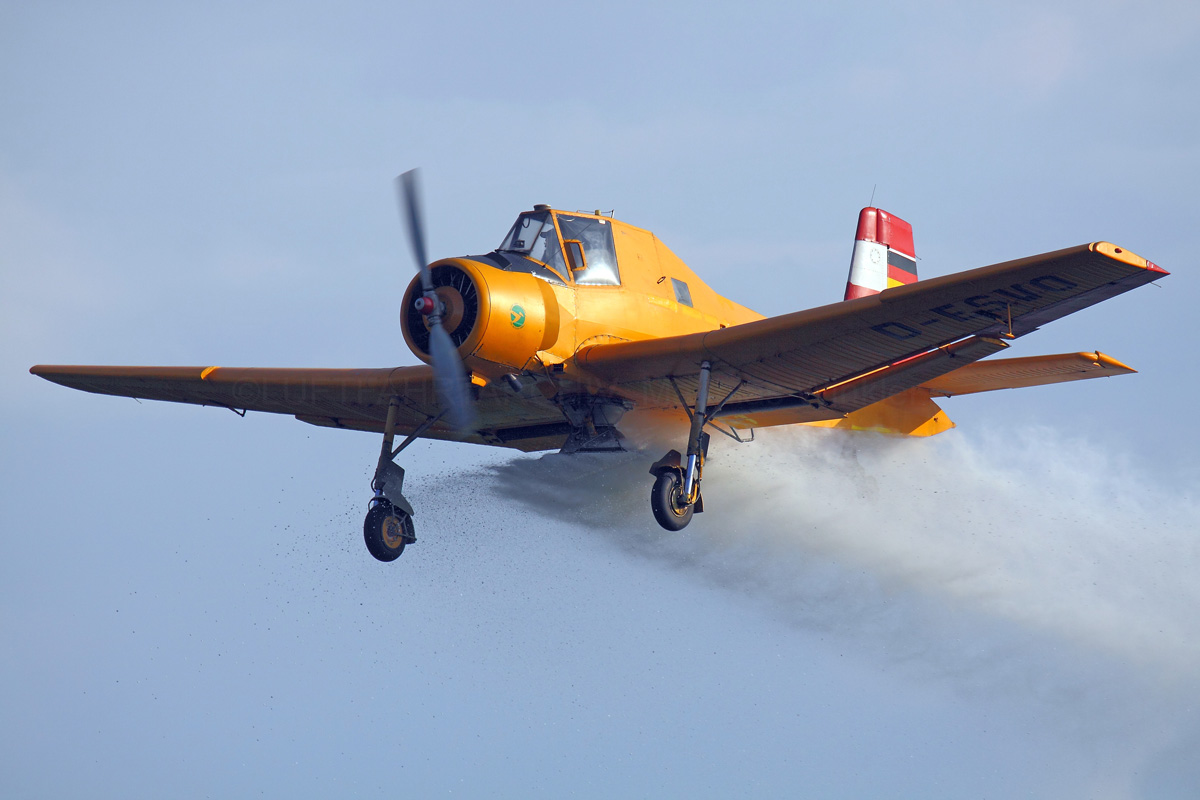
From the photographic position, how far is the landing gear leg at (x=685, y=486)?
54.5 ft

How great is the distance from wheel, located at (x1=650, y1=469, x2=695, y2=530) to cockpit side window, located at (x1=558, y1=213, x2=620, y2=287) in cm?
276

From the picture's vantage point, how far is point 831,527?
70.0ft

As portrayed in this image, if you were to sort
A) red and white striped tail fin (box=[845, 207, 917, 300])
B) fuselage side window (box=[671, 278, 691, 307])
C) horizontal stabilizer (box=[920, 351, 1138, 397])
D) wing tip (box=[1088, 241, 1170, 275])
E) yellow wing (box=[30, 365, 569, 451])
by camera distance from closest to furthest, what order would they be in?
wing tip (box=[1088, 241, 1170, 275])
horizontal stabilizer (box=[920, 351, 1138, 397])
fuselage side window (box=[671, 278, 691, 307])
yellow wing (box=[30, 365, 569, 451])
red and white striped tail fin (box=[845, 207, 917, 300])

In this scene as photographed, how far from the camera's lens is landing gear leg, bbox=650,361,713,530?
16.6 m

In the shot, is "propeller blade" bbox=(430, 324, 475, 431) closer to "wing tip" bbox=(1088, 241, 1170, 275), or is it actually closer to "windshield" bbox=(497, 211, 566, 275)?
"windshield" bbox=(497, 211, 566, 275)

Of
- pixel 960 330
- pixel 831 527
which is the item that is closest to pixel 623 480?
pixel 831 527

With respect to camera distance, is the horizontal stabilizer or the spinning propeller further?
the horizontal stabilizer

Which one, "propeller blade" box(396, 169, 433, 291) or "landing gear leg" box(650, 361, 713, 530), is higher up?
"propeller blade" box(396, 169, 433, 291)

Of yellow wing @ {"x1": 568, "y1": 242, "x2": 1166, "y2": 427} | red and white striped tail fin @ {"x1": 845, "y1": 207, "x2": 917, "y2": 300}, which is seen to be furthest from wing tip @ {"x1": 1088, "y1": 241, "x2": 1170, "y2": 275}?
red and white striped tail fin @ {"x1": 845, "y1": 207, "x2": 917, "y2": 300}

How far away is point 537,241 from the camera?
673 inches

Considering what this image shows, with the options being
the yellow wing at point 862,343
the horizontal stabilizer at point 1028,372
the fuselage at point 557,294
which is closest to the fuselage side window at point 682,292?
the fuselage at point 557,294

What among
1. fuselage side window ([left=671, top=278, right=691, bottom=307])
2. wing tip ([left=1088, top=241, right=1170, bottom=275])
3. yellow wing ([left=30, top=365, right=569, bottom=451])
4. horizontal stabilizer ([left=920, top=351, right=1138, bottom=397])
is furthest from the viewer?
yellow wing ([left=30, top=365, right=569, bottom=451])

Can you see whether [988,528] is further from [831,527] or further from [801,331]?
[801,331]

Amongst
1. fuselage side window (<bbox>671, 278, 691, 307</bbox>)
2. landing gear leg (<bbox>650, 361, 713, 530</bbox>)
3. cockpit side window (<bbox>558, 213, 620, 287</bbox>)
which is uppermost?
cockpit side window (<bbox>558, 213, 620, 287</bbox>)
